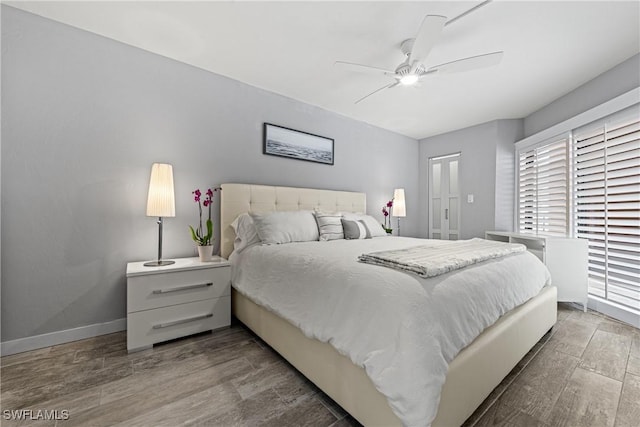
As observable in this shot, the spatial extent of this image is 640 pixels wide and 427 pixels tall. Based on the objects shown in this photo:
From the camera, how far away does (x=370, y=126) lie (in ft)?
13.7

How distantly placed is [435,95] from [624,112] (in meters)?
1.68

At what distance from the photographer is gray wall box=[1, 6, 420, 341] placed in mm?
1867

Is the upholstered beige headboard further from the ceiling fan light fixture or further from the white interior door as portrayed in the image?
the white interior door

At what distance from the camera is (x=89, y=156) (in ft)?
6.87

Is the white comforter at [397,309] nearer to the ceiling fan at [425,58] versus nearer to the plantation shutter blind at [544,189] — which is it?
the ceiling fan at [425,58]

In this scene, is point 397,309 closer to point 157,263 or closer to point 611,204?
point 157,263

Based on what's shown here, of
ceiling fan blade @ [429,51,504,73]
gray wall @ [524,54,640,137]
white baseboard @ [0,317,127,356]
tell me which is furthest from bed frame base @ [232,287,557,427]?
gray wall @ [524,54,640,137]

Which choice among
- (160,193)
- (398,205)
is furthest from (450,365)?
(398,205)

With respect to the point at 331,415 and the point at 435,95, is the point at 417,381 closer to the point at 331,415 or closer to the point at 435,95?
the point at 331,415

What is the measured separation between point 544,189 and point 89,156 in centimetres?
499

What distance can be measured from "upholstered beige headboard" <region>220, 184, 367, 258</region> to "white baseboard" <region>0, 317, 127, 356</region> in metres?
1.03

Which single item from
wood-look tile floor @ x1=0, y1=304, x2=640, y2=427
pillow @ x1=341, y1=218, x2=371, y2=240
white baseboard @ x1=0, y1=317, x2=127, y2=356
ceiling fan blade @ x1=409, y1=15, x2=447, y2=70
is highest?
ceiling fan blade @ x1=409, y1=15, x2=447, y2=70

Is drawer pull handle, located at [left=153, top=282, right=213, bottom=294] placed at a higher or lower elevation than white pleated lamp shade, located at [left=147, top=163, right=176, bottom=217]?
lower

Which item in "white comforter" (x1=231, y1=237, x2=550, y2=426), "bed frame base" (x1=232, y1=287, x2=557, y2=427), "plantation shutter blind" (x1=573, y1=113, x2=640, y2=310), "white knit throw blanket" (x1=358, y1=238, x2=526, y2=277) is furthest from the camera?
"plantation shutter blind" (x1=573, y1=113, x2=640, y2=310)
